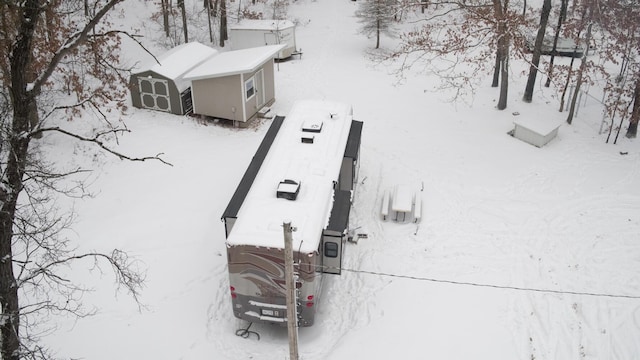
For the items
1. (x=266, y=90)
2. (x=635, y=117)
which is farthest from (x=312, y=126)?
(x=635, y=117)

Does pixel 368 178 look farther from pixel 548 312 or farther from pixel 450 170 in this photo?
pixel 548 312

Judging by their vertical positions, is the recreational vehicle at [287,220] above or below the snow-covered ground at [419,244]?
above

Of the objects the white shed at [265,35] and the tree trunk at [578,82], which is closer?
the tree trunk at [578,82]

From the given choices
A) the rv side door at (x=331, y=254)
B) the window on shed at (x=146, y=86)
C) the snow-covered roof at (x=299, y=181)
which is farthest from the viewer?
the window on shed at (x=146, y=86)

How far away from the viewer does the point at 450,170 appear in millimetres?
17750

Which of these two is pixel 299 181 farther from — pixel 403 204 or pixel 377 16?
pixel 377 16

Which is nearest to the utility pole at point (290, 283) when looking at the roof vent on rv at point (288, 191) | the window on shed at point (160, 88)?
the roof vent on rv at point (288, 191)

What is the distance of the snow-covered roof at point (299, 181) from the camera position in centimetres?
1061

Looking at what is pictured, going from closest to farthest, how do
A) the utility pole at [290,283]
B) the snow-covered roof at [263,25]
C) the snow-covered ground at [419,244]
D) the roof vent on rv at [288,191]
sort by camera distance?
the utility pole at [290,283] < the snow-covered ground at [419,244] < the roof vent on rv at [288,191] < the snow-covered roof at [263,25]

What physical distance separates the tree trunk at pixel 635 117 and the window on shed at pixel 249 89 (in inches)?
553

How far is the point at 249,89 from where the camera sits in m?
20.1

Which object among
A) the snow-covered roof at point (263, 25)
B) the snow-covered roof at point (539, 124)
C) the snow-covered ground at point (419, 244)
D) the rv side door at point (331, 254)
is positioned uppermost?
the snow-covered roof at point (263, 25)

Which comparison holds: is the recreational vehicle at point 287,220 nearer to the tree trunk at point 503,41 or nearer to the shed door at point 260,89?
the shed door at point 260,89

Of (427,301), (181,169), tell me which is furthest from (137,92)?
(427,301)
